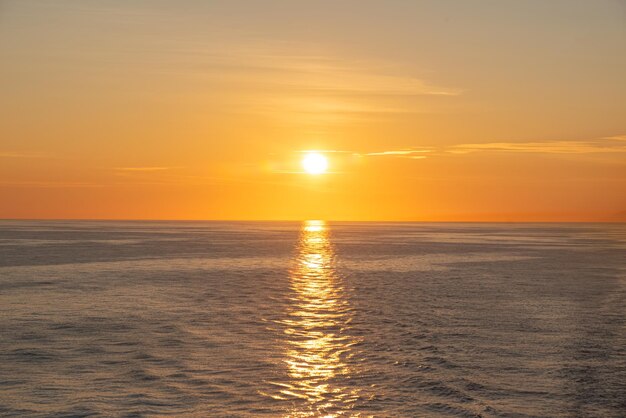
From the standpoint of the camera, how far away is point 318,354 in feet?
79.4

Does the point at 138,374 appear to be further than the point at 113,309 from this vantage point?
No

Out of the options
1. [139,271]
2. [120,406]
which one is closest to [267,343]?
[120,406]

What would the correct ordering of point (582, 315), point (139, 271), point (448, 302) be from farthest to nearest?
1. point (139, 271)
2. point (448, 302)
3. point (582, 315)

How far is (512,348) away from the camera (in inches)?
999

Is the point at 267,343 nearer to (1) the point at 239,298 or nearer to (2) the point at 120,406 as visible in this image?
(2) the point at 120,406

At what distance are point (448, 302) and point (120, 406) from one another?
25.2 metres

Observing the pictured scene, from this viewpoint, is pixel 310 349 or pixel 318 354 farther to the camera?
pixel 310 349

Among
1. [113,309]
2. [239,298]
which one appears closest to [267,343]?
[113,309]

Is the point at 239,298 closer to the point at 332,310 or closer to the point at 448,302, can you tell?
the point at 332,310

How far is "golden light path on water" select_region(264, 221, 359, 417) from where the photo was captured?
18.2 metres

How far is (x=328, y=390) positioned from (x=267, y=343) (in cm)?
696

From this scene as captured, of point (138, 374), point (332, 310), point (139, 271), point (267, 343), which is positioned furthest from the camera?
point (139, 271)

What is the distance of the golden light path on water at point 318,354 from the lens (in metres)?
18.2

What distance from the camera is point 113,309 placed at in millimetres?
35000
